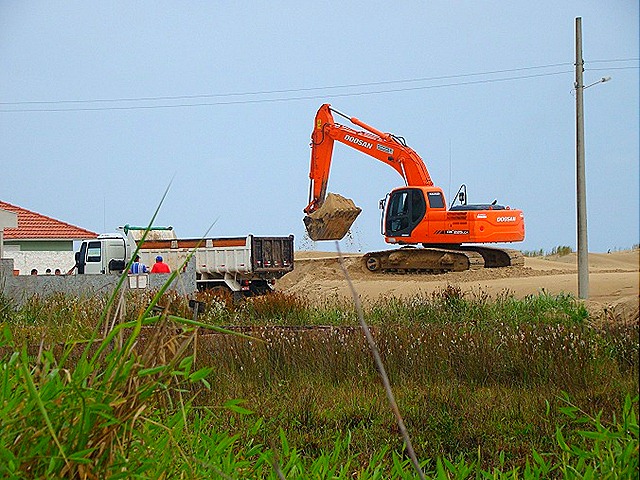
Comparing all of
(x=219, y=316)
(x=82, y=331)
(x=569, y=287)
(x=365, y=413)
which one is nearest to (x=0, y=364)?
(x=82, y=331)

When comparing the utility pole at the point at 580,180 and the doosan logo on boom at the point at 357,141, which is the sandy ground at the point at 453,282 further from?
the doosan logo on boom at the point at 357,141

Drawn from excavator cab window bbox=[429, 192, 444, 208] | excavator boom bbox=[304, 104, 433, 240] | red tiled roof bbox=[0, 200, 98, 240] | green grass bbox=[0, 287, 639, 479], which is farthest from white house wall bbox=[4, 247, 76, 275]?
green grass bbox=[0, 287, 639, 479]

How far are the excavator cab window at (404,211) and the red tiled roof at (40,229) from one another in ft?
55.0

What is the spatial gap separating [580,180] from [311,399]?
1062 centimetres

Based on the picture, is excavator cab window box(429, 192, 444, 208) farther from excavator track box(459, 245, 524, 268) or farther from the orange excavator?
excavator track box(459, 245, 524, 268)

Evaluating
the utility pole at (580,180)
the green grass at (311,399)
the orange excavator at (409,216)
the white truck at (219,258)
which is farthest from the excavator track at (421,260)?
the green grass at (311,399)

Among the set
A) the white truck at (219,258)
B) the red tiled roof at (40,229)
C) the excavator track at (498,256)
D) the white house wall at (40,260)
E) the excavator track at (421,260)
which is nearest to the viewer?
the white truck at (219,258)

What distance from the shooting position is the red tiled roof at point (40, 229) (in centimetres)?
3456

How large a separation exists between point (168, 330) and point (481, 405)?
4.57 metres

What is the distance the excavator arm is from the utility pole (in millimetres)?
8263

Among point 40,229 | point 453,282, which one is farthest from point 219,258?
point 40,229

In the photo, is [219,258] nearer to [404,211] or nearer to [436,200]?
[404,211]

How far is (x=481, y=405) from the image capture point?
659cm

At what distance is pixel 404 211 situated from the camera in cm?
2348
